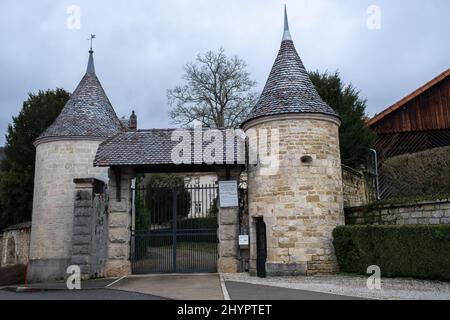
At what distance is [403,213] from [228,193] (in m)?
4.72

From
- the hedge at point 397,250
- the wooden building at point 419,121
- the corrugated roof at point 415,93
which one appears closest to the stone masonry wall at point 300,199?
the hedge at point 397,250

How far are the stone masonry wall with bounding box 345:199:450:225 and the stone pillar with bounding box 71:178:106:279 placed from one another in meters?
7.28

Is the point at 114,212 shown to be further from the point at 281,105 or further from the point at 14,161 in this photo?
the point at 14,161

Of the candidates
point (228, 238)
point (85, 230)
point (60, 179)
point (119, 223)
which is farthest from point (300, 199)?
point (60, 179)

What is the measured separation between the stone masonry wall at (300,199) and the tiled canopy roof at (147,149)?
1.03m

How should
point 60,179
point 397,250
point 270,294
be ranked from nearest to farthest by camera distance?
point 270,294 < point 397,250 < point 60,179

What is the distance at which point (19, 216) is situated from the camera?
23.6 m

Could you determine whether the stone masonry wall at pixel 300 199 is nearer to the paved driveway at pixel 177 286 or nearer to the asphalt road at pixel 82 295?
the paved driveway at pixel 177 286

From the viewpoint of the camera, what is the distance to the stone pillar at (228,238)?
1259 centimetres

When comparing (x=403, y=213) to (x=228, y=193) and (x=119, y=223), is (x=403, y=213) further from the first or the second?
(x=119, y=223)

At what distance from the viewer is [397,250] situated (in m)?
10.1

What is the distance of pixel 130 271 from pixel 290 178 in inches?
212

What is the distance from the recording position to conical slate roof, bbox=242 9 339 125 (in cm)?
1193

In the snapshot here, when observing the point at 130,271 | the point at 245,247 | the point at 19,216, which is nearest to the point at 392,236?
the point at 245,247
